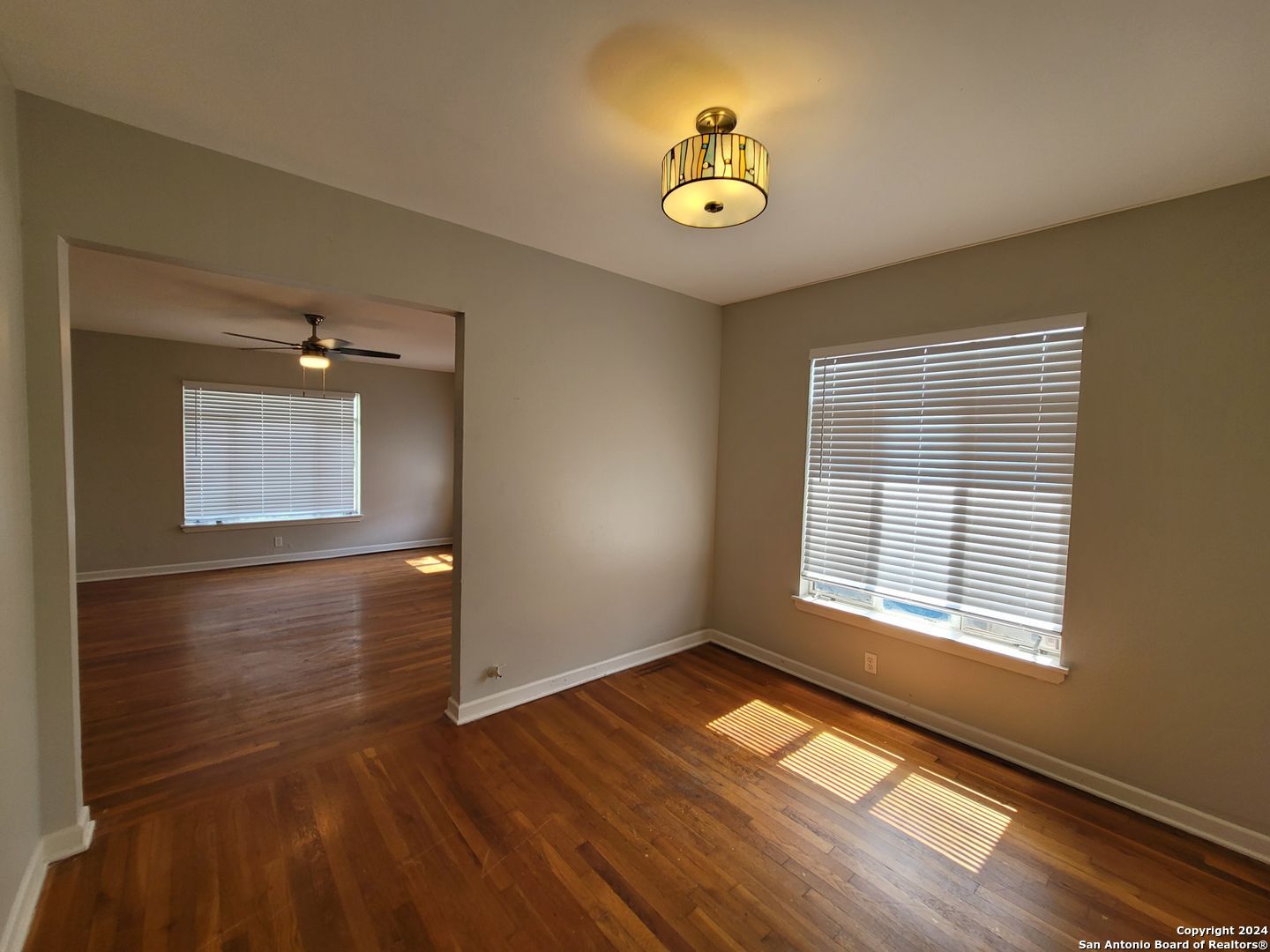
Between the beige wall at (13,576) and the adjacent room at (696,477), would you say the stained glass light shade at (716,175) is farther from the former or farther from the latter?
the beige wall at (13,576)

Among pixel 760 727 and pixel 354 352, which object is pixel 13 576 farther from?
pixel 760 727

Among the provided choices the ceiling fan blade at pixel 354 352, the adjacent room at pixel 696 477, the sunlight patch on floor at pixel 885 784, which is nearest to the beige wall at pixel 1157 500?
the adjacent room at pixel 696 477

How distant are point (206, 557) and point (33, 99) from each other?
5.57 metres

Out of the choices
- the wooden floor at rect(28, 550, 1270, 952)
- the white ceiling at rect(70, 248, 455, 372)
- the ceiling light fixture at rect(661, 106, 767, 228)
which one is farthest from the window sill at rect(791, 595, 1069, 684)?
the white ceiling at rect(70, 248, 455, 372)

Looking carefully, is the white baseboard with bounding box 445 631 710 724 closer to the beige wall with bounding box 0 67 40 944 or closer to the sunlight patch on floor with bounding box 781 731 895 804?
the sunlight patch on floor with bounding box 781 731 895 804

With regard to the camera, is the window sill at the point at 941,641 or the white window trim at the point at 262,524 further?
the white window trim at the point at 262,524

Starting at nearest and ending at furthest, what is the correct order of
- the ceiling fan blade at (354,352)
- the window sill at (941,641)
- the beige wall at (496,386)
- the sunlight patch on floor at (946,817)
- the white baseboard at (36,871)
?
the white baseboard at (36,871), the beige wall at (496,386), the sunlight patch on floor at (946,817), the window sill at (941,641), the ceiling fan blade at (354,352)

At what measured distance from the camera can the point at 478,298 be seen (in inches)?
102

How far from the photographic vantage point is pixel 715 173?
1490mm

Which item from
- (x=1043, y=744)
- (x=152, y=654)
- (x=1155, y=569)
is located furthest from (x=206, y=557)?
(x=1155, y=569)

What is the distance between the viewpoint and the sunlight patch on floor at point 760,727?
Result: 2.57 m

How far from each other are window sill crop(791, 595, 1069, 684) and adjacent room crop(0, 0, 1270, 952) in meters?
0.02

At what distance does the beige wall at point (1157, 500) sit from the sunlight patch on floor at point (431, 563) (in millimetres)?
5292

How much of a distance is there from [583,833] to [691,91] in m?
2.69
